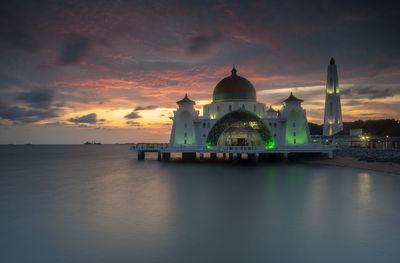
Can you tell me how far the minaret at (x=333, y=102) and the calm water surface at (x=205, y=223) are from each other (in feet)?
190

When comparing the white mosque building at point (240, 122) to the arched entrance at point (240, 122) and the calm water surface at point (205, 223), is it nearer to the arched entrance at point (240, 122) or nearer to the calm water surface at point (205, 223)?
the arched entrance at point (240, 122)

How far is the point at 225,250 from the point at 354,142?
2432 inches

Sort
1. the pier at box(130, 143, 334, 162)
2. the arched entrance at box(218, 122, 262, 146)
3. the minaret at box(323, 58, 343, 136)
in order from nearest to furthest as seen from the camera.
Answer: the pier at box(130, 143, 334, 162), the arched entrance at box(218, 122, 262, 146), the minaret at box(323, 58, 343, 136)

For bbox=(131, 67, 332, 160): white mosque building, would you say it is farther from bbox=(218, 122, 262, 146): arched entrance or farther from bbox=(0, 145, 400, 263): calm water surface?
bbox=(0, 145, 400, 263): calm water surface

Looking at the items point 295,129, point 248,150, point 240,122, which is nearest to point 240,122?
point 240,122

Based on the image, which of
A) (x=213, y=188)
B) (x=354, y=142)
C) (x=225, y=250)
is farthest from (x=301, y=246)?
(x=354, y=142)

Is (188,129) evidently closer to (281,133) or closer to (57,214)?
(281,133)

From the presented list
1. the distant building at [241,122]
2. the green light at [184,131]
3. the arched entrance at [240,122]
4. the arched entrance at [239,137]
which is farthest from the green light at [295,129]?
the green light at [184,131]

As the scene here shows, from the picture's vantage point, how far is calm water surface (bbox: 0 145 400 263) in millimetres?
8922

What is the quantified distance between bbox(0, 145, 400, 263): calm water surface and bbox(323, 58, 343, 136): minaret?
57785 mm

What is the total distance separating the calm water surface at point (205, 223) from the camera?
892 centimetres

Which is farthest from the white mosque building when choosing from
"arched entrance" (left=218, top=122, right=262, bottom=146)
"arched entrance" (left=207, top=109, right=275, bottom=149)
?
"arched entrance" (left=218, top=122, right=262, bottom=146)

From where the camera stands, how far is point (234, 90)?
145 feet

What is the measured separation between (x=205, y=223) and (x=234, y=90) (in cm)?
3416
